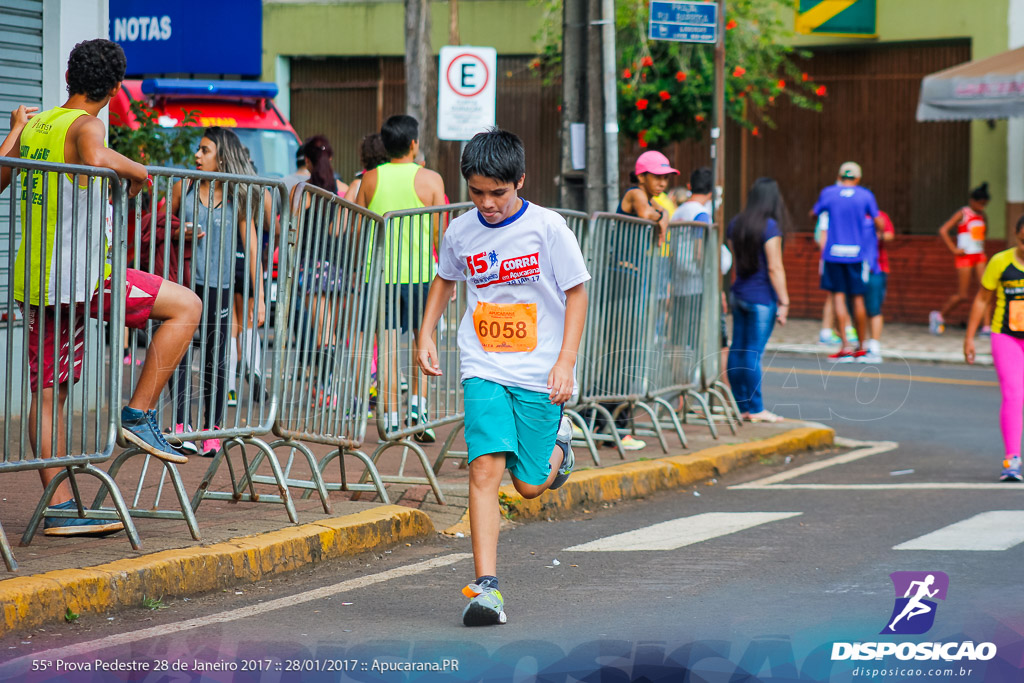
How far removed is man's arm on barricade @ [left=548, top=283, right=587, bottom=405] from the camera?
543 cm

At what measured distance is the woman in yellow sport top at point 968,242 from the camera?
64.2 feet

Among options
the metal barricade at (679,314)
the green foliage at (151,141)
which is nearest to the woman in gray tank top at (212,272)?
the metal barricade at (679,314)

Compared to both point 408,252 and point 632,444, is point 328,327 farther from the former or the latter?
point 632,444

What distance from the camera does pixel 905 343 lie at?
738 inches

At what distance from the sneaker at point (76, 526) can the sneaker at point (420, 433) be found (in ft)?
5.92

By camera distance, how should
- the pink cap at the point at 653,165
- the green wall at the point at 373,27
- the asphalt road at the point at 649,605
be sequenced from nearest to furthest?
the asphalt road at the point at 649,605 → the pink cap at the point at 653,165 → the green wall at the point at 373,27

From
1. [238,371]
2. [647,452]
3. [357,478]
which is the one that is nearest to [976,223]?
[647,452]

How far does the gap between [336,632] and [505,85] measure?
68.1 feet

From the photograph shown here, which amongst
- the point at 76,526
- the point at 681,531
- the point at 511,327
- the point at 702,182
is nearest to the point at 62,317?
the point at 76,526

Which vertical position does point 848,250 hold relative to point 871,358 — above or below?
above

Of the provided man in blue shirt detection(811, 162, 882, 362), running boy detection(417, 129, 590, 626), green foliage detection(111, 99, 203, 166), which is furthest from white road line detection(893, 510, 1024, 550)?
man in blue shirt detection(811, 162, 882, 362)

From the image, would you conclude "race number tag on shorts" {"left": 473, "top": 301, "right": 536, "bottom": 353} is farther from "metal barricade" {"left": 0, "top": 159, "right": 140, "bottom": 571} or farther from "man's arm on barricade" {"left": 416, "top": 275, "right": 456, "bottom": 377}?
"metal barricade" {"left": 0, "top": 159, "right": 140, "bottom": 571}

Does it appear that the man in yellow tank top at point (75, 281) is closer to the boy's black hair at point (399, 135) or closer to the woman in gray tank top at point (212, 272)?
the woman in gray tank top at point (212, 272)

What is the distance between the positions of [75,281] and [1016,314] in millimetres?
5730
